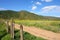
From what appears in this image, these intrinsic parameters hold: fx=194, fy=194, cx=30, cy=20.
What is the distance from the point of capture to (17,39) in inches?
636

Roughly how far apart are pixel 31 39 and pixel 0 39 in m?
2.73

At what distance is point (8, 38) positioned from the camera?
16406mm

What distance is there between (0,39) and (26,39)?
7.44ft

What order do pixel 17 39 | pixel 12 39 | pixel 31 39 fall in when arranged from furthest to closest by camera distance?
pixel 31 39
pixel 17 39
pixel 12 39

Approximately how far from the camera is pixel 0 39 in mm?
16844

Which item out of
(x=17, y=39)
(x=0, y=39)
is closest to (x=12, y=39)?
(x=17, y=39)

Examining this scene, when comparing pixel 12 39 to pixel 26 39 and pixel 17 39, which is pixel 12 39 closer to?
pixel 17 39

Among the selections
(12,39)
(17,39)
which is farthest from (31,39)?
(12,39)

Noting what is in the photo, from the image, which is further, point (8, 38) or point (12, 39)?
point (8, 38)

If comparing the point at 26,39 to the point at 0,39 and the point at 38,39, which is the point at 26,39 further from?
the point at 0,39

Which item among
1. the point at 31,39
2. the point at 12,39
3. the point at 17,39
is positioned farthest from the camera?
the point at 31,39

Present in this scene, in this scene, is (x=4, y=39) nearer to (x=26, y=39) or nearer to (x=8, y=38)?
(x=8, y=38)

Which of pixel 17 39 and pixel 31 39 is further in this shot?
pixel 31 39

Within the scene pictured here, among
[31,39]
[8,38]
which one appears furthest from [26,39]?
[8,38]
